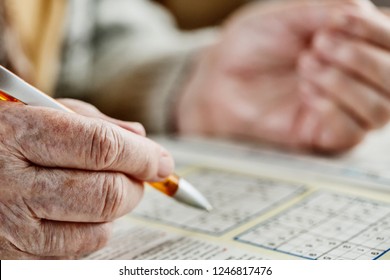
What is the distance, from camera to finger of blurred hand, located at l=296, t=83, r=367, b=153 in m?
0.69

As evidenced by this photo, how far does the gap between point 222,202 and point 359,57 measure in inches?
10.1

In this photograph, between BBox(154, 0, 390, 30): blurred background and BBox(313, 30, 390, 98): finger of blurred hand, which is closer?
BBox(313, 30, 390, 98): finger of blurred hand

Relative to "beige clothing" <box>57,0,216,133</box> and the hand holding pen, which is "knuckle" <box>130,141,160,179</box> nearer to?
the hand holding pen

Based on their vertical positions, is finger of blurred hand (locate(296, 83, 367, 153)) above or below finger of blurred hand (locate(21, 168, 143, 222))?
below

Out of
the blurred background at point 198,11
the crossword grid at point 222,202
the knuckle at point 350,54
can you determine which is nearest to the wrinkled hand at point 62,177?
the crossword grid at point 222,202

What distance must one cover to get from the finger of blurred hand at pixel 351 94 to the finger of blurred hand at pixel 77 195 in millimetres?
374

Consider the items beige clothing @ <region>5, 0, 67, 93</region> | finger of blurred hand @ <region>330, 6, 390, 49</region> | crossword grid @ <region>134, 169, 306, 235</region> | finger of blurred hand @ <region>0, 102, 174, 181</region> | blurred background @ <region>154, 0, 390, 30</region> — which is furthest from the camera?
blurred background @ <region>154, 0, 390, 30</region>

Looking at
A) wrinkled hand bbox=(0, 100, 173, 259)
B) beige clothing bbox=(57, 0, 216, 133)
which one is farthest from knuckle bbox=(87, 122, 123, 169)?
beige clothing bbox=(57, 0, 216, 133)

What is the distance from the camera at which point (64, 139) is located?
359 millimetres

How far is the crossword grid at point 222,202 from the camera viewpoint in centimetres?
49

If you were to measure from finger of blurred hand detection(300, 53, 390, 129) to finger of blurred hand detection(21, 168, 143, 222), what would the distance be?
37cm

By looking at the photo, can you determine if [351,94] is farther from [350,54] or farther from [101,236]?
[101,236]

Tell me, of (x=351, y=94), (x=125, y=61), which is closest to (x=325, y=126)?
(x=351, y=94)
